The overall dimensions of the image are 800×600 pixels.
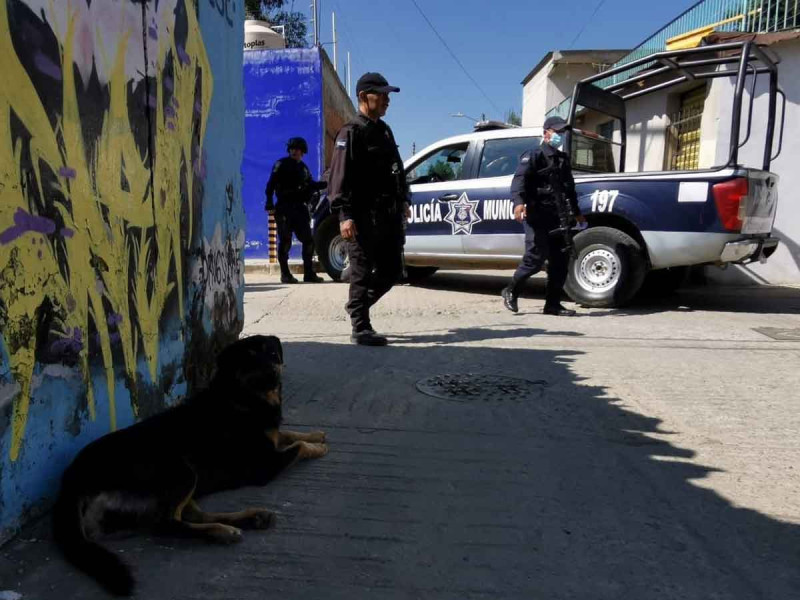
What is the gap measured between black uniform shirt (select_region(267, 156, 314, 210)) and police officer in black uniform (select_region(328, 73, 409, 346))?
14.0ft

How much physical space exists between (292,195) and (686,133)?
7446 millimetres

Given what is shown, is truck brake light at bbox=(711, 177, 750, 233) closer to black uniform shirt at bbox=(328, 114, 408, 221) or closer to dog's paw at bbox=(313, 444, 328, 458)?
black uniform shirt at bbox=(328, 114, 408, 221)

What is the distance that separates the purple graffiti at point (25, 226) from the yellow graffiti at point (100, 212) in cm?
1

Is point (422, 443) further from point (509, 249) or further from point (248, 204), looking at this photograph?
point (248, 204)

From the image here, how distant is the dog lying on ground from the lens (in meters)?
1.84

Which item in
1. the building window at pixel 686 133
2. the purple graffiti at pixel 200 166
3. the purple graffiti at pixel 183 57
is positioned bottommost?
the purple graffiti at pixel 200 166

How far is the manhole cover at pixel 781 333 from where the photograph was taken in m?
5.41

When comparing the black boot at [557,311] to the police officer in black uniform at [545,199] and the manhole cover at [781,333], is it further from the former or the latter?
the manhole cover at [781,333]

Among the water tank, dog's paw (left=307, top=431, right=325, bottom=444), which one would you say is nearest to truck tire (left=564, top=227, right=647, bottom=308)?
dog's paw (left=307, top=431, right=325, bottom=444)

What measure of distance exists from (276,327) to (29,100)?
13.3 feet

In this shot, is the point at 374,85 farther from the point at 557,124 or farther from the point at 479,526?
the point at 479,526

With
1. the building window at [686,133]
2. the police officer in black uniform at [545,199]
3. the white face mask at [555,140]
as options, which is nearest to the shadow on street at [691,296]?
the police officer in black uniform at [545,199]

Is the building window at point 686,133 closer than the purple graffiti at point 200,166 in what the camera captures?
No

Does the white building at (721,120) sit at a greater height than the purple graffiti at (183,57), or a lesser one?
greater
